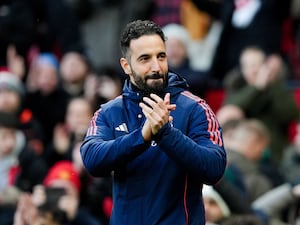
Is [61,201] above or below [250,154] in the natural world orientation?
below

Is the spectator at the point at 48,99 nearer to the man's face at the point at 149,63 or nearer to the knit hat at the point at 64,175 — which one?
the knit hat at the point at 64,175

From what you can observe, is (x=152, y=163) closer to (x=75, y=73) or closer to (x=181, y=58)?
(x=181, y=58)

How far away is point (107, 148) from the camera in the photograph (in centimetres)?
631

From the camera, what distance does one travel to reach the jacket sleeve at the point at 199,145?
20.1ft

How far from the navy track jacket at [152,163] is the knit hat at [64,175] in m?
3.98

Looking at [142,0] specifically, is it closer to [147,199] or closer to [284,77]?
[284,77]

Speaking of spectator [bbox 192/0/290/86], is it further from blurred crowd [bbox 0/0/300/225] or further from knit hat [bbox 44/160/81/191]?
knit hat [bbox 44/160/81/191]

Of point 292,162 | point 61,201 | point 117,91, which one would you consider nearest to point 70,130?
point 117,91

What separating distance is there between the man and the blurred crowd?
8.43ft

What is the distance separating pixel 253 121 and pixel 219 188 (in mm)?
2483

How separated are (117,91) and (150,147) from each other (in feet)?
20.7

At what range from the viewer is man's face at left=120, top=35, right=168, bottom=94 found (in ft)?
20.5

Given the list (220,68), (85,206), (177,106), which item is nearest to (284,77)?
(220,68)

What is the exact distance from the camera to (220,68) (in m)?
13.6
